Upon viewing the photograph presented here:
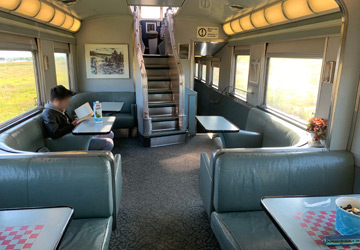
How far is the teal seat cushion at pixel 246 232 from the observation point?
75.7 inches

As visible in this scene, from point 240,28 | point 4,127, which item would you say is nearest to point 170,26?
point 240,28

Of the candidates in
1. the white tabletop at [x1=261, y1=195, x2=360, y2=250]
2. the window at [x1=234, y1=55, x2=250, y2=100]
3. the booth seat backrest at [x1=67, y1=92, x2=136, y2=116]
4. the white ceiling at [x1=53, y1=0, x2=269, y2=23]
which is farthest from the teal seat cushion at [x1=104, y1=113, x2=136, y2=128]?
the white tabletop at [x1=261, y1=195, x2=360, y2=250]

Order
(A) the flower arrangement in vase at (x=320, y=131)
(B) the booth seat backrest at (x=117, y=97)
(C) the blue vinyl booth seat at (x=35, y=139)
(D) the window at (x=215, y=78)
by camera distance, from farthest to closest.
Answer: (D) the window at (x=215, y=78) → (B) the booth seat backrest at (x=117, y=97) → (C) the blue vinyl booth seat at (x=35, y=139) → (A) the flower arrangement in vase at (x=320, y=131)

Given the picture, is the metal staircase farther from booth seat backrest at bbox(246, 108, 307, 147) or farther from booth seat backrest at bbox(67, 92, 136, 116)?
booth seat backrest at bbox(246, 108, 307, 147)

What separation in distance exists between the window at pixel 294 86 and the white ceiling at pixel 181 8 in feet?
3.83

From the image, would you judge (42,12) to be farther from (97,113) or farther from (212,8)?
(212,8)

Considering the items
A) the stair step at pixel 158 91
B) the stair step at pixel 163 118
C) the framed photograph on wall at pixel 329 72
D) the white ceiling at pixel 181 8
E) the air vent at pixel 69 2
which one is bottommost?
the stair step at pixel 163 118

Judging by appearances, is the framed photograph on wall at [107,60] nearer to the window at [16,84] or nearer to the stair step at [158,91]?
the stair step at [158,91]

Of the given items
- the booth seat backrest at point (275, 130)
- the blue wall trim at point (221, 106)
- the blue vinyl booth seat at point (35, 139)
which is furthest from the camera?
the blue wall trim at point (221, 106)

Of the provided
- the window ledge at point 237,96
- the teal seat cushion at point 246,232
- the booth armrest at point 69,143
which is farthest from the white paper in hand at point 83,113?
the window ledge at point 237,96

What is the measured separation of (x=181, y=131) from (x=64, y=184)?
3.65m

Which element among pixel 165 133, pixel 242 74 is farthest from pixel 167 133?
pixel 242 74

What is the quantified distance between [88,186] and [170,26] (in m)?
5.47

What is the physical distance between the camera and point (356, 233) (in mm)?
1345
